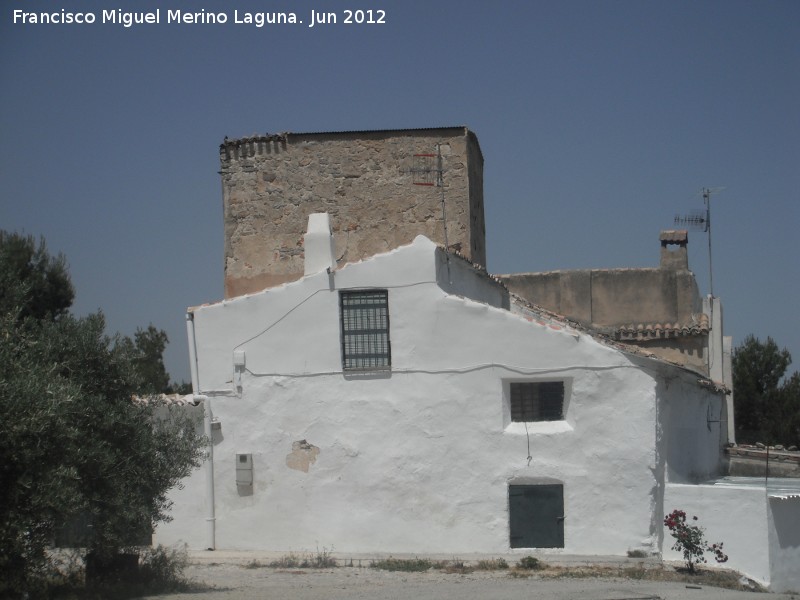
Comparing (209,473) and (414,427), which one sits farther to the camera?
(209,473)

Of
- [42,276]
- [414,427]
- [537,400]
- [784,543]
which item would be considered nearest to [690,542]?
[784,543]

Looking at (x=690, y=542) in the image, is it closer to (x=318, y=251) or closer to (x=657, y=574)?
(x=657, y=574)

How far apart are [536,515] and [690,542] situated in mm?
2573

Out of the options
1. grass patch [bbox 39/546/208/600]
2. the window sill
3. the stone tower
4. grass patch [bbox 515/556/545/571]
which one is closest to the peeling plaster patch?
the window sill

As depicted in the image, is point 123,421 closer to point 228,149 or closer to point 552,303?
point 228,149

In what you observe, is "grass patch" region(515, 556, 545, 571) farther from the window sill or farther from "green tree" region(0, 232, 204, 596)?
"green tree" region(0, 232, 204, 596)

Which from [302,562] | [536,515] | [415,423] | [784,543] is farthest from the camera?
[415,423]

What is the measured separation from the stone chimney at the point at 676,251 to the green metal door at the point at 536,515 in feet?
42.6

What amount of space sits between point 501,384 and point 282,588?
5.47 metres

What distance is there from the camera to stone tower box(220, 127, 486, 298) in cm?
2384

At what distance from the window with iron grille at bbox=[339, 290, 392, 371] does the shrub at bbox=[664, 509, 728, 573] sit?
18.1ft

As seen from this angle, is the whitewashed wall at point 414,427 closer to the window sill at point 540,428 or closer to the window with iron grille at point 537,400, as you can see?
the window sill at point 540,428

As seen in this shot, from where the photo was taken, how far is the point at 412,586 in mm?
15141

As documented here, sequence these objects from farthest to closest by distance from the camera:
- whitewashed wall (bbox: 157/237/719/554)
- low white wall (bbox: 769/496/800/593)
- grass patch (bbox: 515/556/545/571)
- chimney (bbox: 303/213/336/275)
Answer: chimney (bbox: 303/213/336/275) < whitewashed wall (bbox: 157/237/719/554) < low white wall (bbox: 769/496/800/593) < grass patch (bbox: 515/556/545/571)
